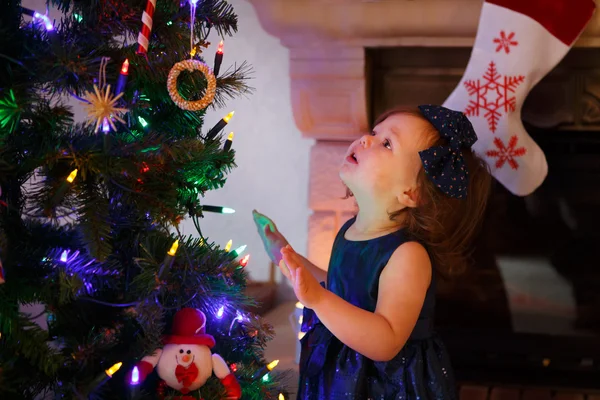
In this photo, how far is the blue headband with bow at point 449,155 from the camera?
108cm

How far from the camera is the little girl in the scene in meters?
1.06

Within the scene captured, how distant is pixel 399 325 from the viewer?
3.32ft

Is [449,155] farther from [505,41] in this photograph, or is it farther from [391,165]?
[505,41]

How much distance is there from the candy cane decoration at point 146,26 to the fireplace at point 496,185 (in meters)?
0.79

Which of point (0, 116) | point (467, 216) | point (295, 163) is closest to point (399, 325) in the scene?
point (467, 216)

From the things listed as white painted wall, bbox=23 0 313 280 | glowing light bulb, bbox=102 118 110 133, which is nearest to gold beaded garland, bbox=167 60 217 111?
glowing light bulb, bbox=102 118 110 133

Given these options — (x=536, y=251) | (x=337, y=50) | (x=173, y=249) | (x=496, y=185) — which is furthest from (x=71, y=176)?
(x=536, y=251)

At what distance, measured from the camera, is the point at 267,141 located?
2.23m

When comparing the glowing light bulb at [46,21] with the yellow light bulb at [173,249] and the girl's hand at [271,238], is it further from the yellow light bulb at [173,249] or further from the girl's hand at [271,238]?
the girl's hand at [271,238]

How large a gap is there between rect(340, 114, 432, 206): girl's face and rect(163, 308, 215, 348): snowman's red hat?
1.18 ft

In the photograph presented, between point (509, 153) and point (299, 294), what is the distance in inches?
36.5

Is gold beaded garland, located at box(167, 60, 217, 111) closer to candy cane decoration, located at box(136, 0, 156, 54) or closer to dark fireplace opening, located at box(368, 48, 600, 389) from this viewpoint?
candy cane decoration, located at box(136, 0, 156, 54)

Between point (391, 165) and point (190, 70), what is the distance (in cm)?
38

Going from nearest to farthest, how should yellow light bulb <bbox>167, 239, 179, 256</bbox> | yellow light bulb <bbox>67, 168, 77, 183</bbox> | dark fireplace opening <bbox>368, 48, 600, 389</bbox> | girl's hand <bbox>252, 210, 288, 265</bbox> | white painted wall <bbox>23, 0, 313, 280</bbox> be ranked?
yellow light bulb <bbox>67, 168, 77, 183</bbox> < yellow light bulb <bbox>167, 239, 179, 256</bbox> < girl's hand <bbox>252, 210, 288, 265</bbox> < dark fireplace opening <bbox>368, 48, 600, 389</bbox> < white painted wall <bbox>23, 0, 313, 280</bbox>
